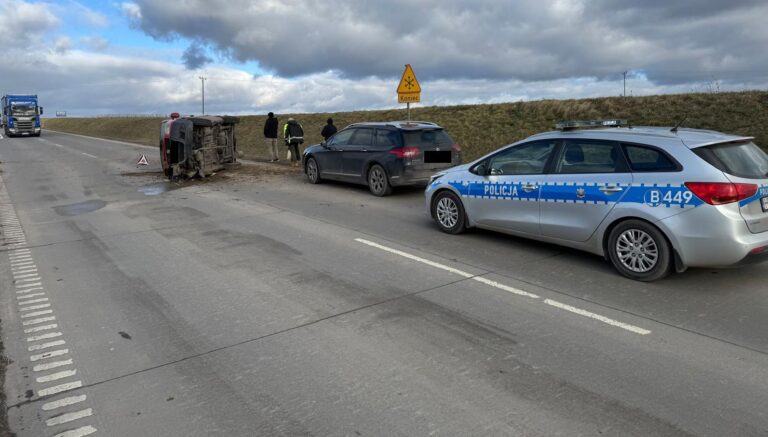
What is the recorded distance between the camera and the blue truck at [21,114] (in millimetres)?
42969

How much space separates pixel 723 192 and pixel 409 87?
10405mm

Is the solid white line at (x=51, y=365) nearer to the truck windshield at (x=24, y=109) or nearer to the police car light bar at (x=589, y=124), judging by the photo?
the police car light bar at (x=589, y=124)

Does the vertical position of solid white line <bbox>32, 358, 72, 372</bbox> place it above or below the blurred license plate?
below

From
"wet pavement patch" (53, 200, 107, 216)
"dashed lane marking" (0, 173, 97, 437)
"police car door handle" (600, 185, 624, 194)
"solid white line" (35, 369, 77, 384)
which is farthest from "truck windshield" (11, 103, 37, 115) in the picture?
"police car door handle" (600, 185, 624, 194)

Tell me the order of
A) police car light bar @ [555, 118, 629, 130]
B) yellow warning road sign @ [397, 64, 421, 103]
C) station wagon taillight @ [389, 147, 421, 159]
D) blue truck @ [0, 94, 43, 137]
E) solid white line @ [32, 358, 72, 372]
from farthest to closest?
blue truck @ [0, 94, 43, 137] → yellow warning road sign @ [397, 64, 421, 103] → station wagon taillight @ [389, 147, 421, 159] → police car light bar @ [555, 118, 629, 130] → solid white line @ [32, 358, 72, 372]

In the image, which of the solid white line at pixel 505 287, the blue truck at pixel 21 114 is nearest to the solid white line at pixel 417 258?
the solid white line at pixel 505 287

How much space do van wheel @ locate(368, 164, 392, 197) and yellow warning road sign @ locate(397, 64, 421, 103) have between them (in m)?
3.46

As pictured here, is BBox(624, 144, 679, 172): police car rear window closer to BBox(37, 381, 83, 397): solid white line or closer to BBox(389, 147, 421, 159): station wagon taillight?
BBox(37, 381, 83, 397): solid white line

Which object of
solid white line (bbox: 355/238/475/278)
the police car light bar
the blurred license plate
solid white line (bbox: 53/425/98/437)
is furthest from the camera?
the blurred license plate

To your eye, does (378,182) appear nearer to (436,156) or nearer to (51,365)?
(436,156)

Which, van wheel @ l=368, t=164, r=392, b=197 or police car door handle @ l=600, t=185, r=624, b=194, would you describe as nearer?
police car door handle @ l=600, t=185, r=624, b=194

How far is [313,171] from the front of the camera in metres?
14.2

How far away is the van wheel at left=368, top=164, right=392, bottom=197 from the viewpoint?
1170 centimetres

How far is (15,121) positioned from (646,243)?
163 ft
